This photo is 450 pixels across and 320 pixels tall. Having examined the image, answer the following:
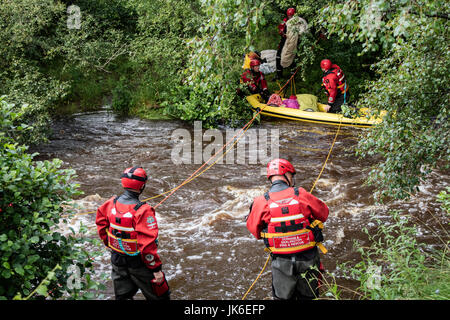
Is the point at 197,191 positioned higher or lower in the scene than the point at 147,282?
lower

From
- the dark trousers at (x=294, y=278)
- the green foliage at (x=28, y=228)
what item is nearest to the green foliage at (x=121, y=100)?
the green foliage at (x=28, y=228)

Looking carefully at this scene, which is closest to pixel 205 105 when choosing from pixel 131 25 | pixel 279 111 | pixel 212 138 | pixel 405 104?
pixel 212 138

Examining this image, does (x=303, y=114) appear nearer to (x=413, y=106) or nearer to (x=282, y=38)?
(x=282, y=38)

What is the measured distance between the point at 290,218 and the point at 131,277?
5.46 feet

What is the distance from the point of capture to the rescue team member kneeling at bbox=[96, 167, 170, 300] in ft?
12.0

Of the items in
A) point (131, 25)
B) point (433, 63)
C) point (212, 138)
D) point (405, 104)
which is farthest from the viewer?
point (131, 25)

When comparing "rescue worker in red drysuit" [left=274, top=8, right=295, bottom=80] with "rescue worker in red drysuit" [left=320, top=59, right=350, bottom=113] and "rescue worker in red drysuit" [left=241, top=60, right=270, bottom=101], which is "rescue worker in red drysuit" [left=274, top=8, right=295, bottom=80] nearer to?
"rescue worker in red drysuit" [left=241, top=60, right=270, bottom=101]

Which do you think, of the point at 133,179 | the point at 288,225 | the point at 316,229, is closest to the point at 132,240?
the point at 133,179

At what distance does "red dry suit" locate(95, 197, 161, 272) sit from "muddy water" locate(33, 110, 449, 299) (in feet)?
1.76

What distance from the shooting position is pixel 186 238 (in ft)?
19.8

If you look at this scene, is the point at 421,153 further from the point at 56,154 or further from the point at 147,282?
the point at 56,154

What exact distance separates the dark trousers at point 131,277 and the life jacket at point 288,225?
4.06ft

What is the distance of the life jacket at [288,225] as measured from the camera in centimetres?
353

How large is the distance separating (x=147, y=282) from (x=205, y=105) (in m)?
7.97
